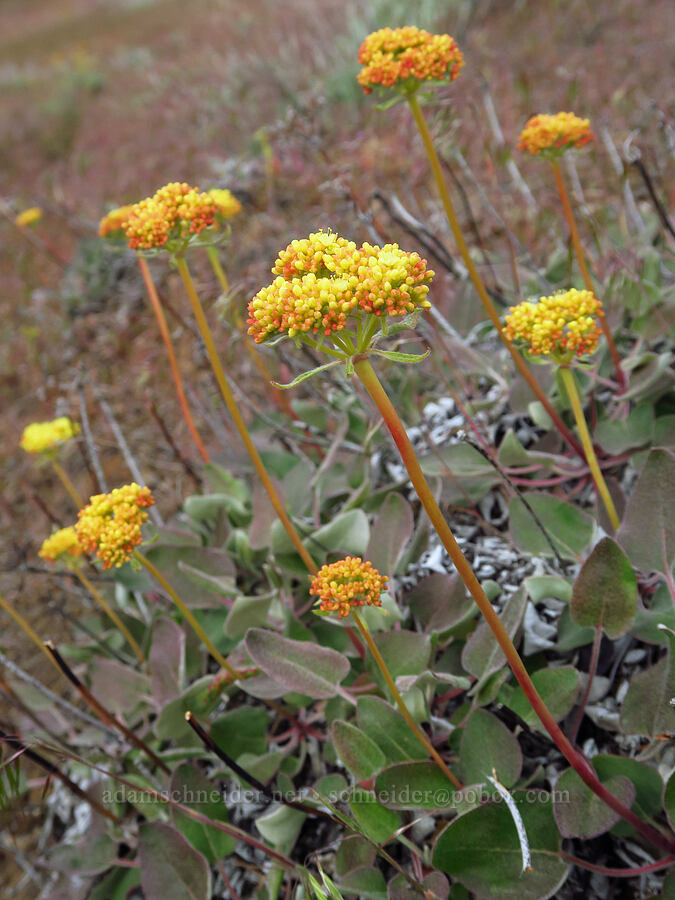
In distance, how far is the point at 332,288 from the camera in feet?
3.14

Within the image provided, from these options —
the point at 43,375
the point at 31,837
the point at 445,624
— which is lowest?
the point at 31,837

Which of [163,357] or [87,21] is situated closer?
[163,357]

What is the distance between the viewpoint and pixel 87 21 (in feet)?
65.6

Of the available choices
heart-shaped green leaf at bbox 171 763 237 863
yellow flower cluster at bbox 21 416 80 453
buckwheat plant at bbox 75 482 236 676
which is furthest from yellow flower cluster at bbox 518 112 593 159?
heart-shaped green leaf at bbox 171 763 237 863

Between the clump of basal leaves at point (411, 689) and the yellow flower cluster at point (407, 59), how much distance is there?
2.60 feet

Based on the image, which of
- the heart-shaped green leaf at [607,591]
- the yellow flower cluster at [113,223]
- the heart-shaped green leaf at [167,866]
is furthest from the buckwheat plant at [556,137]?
the heart-shaped green leaf at [167,866]

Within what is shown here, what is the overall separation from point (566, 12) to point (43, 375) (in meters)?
5.15

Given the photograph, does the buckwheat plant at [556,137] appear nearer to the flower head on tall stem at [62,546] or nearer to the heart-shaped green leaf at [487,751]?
the heart-shaped green leaf at [487,751]

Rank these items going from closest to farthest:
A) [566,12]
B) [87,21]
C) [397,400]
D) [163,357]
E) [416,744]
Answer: [416,744] → [397,400] → [163,357] → [566,12] → [87,21]

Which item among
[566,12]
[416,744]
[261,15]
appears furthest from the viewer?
[261,15]

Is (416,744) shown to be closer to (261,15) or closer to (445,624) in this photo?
(445,624)

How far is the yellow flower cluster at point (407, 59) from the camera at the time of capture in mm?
1490

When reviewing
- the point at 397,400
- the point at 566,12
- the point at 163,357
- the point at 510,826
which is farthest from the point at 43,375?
the point at 566,12

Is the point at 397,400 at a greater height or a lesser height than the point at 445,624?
greater
